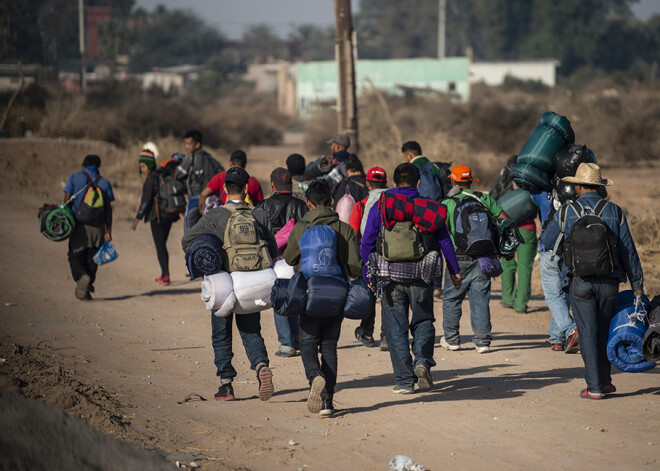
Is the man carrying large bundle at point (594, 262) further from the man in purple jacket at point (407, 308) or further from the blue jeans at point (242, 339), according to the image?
the blue jeans at point (242, 339)

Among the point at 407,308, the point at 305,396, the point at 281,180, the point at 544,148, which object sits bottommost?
the point at 305,396

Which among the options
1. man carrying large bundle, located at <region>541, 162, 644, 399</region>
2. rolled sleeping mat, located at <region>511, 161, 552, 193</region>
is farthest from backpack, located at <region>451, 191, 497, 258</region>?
man carrying large bundle, located at <region>541, 162, 644, 399</region>

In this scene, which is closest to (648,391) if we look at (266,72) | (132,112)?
(132,112)

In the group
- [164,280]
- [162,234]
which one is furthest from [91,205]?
[164,280]

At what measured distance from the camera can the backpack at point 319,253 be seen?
6.67 metres

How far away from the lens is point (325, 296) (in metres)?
6.55

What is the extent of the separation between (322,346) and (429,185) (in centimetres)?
417

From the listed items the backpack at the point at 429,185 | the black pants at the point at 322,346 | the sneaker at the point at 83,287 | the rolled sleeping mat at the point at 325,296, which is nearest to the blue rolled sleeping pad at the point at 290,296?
the rolled sleeping mat at the point at 325,296

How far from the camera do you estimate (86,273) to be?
12078mm

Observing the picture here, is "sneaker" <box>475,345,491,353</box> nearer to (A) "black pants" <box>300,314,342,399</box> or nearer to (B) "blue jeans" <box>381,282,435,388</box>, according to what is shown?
(B) "blue jeans" <box>381,282,435,388</box>

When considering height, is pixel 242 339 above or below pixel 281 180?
below

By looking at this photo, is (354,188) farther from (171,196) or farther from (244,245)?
(171,196)

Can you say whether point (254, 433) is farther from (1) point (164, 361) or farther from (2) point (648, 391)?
(2) point (648, 391)

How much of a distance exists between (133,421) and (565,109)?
1483 inches
